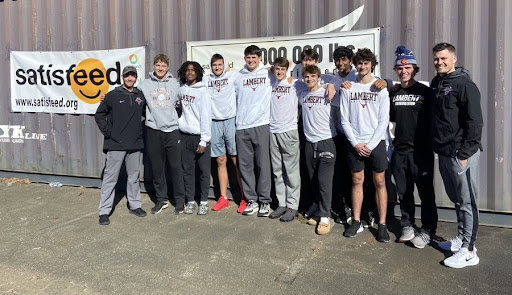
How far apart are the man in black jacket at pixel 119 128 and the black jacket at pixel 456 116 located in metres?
3.35

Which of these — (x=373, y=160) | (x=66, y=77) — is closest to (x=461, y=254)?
(x=373, y=160)

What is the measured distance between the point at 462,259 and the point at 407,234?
25.6 inches

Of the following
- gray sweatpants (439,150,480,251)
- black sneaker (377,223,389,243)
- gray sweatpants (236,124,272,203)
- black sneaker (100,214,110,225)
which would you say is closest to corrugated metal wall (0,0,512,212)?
black sneaker (377,223,389,243)

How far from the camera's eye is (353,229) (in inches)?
191

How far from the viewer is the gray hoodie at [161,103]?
221 inches

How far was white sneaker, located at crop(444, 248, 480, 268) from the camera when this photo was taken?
4.03 meters

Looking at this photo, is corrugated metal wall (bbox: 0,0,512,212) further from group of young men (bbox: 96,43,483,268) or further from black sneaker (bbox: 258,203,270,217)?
black sneaker (bbox: 258,203,270,217)

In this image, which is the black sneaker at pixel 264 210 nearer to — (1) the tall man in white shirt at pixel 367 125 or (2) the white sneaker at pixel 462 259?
(1) the tall man in white shirt at pixel 367 125

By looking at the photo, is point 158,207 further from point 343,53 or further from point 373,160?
point 343,53

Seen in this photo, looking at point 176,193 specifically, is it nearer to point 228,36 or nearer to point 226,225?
point 226,225

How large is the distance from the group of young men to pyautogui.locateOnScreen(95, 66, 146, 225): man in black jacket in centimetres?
1

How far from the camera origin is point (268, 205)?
5.63 m

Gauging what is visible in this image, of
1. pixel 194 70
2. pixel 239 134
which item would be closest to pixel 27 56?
pixel 194 70

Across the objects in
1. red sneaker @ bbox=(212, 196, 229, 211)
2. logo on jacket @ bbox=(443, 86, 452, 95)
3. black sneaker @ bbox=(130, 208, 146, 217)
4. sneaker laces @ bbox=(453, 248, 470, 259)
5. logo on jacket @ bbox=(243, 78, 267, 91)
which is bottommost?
sneaker laces @ bbox=(453, 248, 470, 259)
